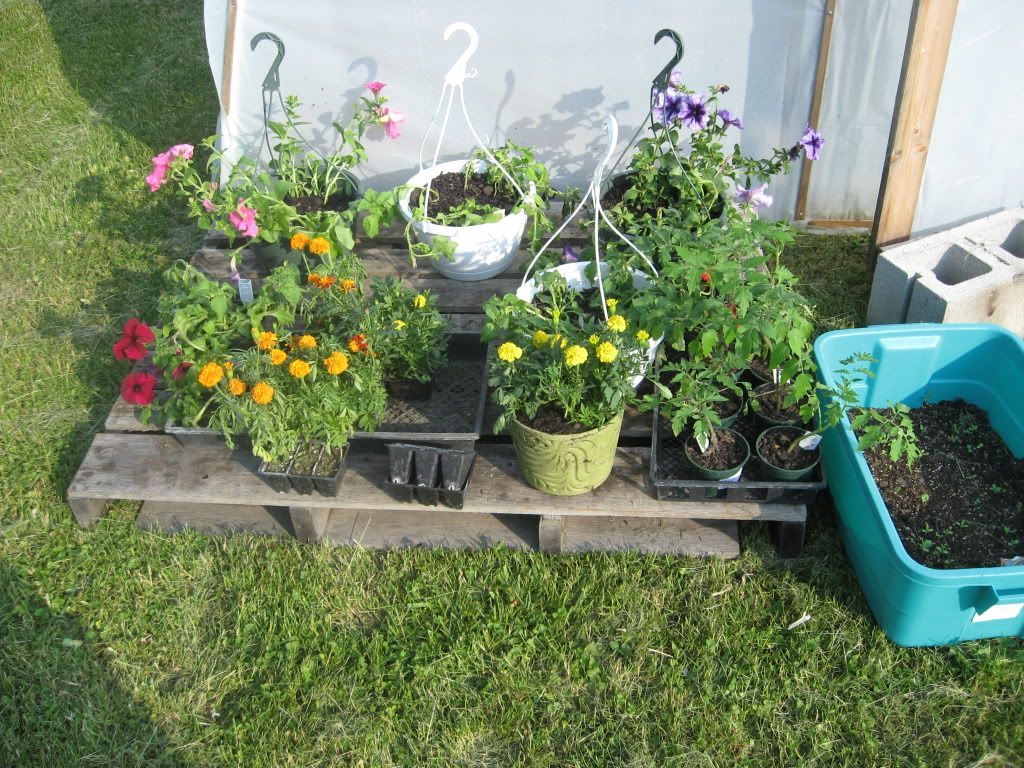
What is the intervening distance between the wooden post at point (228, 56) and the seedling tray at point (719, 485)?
8.07 ft

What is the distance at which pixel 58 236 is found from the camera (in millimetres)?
4211

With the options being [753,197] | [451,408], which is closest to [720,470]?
[451,408]

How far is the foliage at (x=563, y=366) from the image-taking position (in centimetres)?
232

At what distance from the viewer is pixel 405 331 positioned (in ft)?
8.69

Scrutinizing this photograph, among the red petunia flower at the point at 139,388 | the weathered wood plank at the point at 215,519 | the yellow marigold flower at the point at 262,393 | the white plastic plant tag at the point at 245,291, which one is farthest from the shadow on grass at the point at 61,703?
the white plastic plant tag at the point at 245,291

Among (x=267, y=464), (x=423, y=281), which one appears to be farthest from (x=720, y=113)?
(x=267, y=464)

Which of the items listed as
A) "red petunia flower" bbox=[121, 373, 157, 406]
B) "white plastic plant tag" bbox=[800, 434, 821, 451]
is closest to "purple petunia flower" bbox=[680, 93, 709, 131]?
"white plastic plant tag" bbox=[800, 434, 821, 451]

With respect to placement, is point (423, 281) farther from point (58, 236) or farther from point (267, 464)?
point (58, 236)

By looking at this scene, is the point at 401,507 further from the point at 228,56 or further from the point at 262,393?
the point at 228,56

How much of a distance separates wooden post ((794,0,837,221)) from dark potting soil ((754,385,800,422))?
1401 millimetres

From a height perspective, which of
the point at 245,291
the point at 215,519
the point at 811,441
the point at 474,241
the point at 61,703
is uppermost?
the point at 474,241

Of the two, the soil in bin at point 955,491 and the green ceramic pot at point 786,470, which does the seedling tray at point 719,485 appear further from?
the soil in bin at point 955,491

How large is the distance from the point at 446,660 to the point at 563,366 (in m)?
0.91

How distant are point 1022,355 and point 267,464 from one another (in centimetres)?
238
